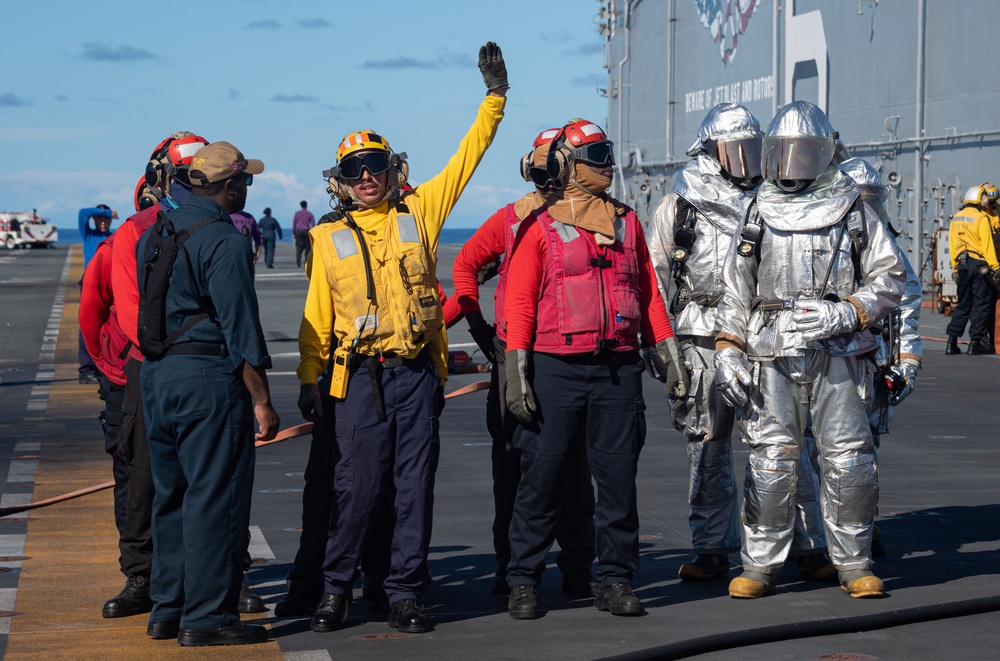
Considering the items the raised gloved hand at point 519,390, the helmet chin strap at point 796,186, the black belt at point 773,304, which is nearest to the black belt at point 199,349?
the raised gloved hand at point 519,390

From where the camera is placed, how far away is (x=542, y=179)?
6.72m

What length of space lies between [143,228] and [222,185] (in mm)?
666

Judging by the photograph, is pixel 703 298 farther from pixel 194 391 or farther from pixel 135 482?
pixel 135 482

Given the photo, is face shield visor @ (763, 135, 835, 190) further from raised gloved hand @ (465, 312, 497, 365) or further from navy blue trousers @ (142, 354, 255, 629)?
navy blue trousers @ (142, 354, 255, 629)

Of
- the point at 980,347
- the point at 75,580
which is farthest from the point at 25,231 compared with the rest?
the point at 75,580

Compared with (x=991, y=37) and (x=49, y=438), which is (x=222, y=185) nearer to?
(x=49, y=438)

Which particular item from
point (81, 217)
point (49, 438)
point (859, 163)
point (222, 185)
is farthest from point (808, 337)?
point (81, 217)

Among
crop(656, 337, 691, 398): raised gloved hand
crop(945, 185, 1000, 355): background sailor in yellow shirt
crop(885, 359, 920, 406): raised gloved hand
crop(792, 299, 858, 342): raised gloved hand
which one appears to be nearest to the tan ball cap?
crop(656, 337, 691, 398): raised gloved hand

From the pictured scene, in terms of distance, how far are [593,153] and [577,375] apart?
96cm

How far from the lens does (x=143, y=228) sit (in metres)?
6.47

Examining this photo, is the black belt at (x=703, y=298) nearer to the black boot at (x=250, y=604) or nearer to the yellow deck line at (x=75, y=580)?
the black boot at (x=250, y=604)

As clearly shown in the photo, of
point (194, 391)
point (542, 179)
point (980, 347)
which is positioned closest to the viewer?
point (194, 391)

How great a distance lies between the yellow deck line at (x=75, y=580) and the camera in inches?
231

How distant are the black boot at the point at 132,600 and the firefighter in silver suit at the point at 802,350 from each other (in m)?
2.55
